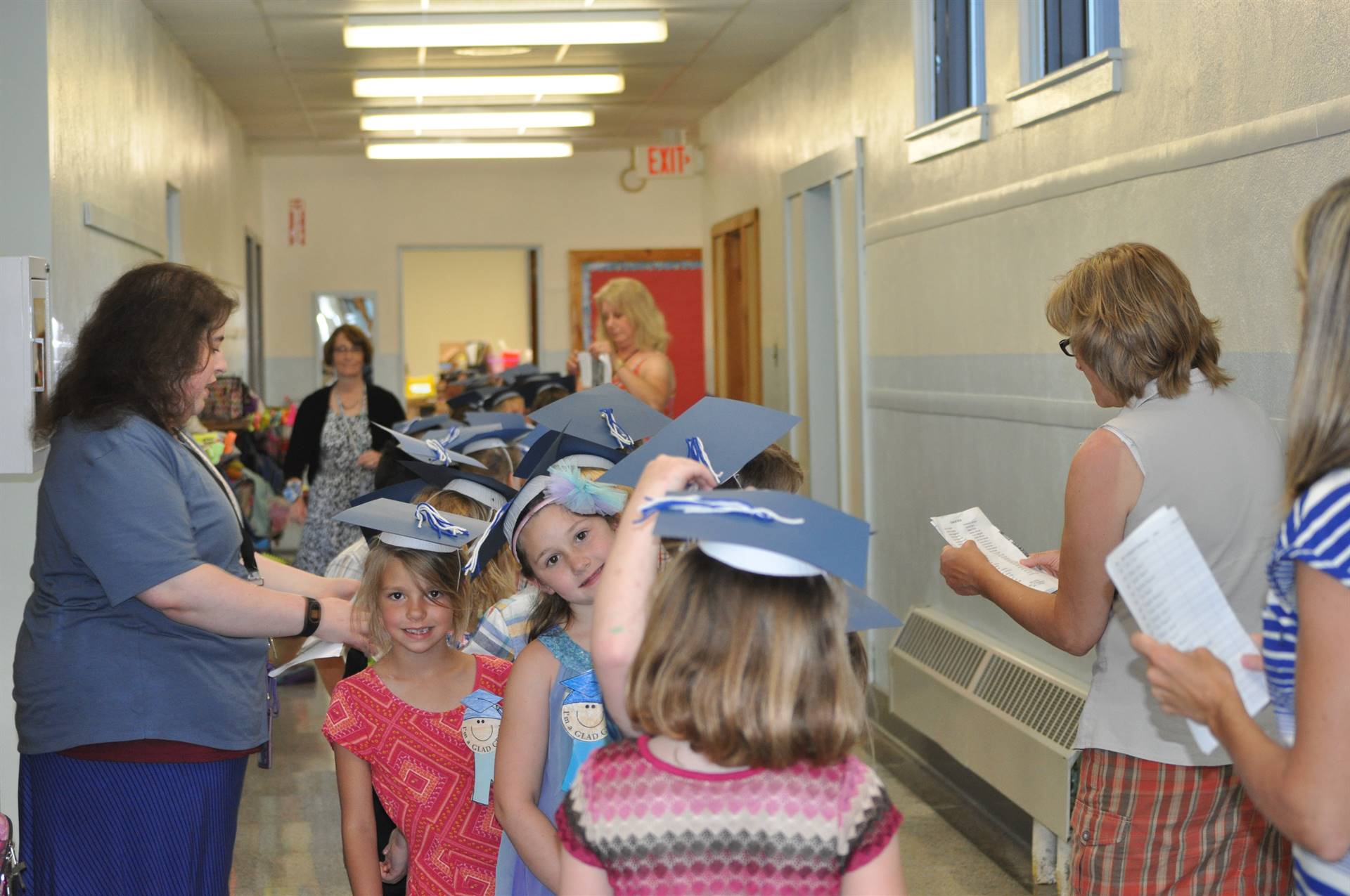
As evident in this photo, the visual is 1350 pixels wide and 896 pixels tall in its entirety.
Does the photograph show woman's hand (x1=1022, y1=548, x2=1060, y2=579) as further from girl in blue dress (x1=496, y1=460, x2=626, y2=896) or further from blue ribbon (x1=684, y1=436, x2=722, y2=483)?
blue ribbon (x1=684, y1=436, x2=722, y2=483)

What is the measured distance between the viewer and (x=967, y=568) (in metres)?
2.44

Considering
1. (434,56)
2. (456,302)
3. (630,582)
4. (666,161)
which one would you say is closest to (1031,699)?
(630,582)

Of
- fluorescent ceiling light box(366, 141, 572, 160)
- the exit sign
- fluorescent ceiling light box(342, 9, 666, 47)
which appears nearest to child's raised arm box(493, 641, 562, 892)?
fluorescent ceiling light box(342, 9, 666, 47)

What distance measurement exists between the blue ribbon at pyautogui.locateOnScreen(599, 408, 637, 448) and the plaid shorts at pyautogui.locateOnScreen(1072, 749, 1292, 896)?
2.90ft

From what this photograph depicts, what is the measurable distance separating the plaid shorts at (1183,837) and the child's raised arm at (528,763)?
0.87m

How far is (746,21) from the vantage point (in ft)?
22.5

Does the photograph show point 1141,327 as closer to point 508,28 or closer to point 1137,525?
point 1137,525

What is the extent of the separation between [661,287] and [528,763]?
10.3m

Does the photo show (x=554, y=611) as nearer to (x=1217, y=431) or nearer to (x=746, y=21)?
(x=1217, y=431)

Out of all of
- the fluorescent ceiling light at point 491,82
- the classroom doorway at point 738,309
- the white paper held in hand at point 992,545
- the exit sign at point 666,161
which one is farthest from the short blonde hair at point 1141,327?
the exit sign at point 666,161

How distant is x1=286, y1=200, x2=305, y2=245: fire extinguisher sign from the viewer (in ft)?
38.7

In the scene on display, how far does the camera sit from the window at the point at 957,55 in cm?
494

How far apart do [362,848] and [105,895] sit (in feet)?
1.47

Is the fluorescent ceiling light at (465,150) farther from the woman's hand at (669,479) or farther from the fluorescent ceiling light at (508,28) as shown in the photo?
the woman's hand at (669,479)
